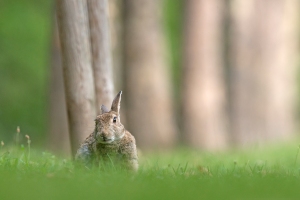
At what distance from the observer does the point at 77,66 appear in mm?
10492

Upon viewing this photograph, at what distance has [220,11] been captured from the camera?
24.5m

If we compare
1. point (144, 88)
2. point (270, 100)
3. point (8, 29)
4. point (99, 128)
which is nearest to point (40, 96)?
point (8, 29)

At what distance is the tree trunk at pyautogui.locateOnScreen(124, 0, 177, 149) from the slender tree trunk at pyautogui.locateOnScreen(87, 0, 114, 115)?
9.48 metres

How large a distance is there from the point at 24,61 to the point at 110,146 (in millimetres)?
24657

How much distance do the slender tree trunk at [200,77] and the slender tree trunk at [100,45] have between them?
11.5 meters

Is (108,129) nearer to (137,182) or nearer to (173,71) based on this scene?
(137,182)

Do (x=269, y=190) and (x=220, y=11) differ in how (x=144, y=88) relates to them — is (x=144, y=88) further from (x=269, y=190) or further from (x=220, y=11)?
(x=269, y=190)

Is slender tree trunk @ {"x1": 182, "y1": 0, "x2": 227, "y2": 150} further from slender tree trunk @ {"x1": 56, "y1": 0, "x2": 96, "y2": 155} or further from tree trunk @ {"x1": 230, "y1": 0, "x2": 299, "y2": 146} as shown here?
slender tree trunk @ {"x1": 56, "y1": 0, "x2": 96, "y2": 155}

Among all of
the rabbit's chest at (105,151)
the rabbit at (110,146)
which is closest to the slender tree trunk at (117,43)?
the rabbit at (110,146)

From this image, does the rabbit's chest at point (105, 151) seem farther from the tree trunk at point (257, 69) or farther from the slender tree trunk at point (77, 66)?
the tree trunk at point (257, 69)

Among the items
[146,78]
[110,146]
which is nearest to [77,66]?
[110,146]

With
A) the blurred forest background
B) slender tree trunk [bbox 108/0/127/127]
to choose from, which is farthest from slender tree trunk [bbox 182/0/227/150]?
slender tree trunk [bbox 108/0/127/127]

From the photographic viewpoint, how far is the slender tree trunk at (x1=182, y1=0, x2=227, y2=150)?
22.7m

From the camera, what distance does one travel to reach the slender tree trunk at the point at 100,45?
11.1m
